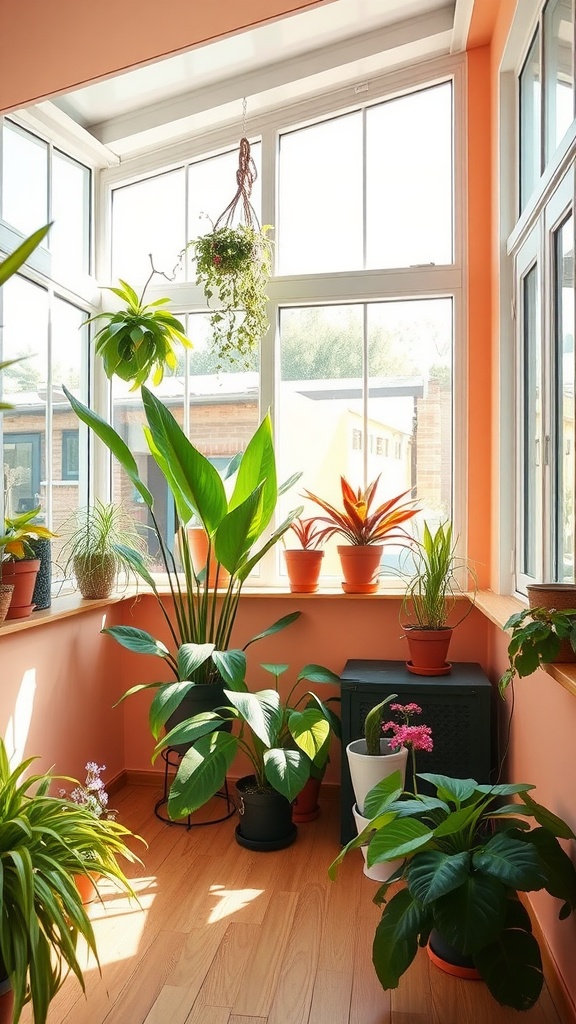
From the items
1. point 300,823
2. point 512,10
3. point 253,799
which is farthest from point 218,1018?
point 512,10

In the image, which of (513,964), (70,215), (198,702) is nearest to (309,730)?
(198,702)

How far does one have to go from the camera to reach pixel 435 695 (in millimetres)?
2756

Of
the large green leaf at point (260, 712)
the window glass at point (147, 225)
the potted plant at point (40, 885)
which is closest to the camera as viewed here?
the potted plant at point (40, 885)

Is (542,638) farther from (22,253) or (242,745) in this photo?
(242,745)

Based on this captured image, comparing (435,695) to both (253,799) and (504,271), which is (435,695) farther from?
(504,271)

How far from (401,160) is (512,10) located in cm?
80

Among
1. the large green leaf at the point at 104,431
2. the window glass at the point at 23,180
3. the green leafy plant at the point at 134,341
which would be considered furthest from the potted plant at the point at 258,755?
the window glass at the point at 23,180

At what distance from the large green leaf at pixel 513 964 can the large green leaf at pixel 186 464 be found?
1605 mm

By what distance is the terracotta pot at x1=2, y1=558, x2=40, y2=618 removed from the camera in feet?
8.32

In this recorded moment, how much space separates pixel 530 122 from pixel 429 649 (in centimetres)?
195

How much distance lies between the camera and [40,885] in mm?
1632

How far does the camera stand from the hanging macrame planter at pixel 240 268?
10.3ft

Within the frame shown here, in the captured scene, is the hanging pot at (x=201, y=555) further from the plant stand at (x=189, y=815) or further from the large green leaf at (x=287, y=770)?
the large green leaf at (x=287, y=770)

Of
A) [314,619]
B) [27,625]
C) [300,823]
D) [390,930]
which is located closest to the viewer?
[390,930]
